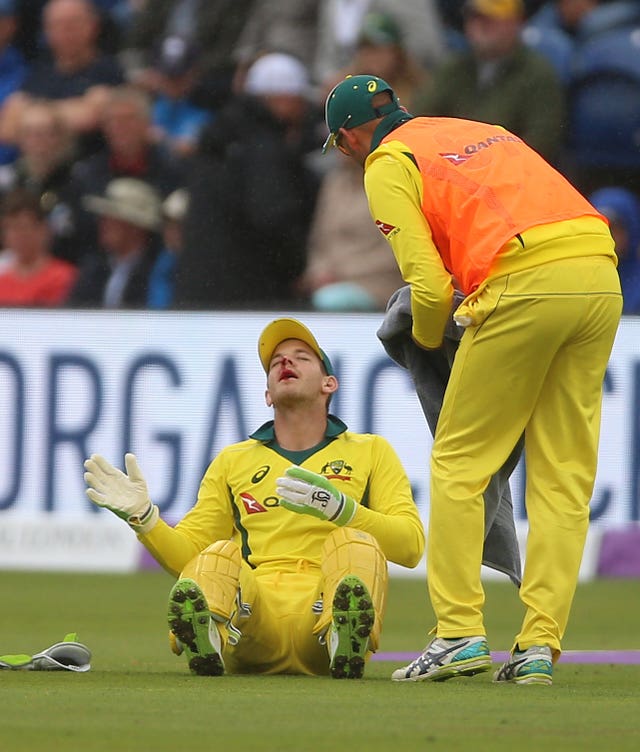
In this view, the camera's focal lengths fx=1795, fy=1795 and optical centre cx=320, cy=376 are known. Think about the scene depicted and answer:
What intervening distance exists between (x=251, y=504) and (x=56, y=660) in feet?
2.75

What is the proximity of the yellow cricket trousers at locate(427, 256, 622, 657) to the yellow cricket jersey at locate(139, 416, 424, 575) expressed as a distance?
1.00ft

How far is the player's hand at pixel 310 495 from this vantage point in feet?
18.4

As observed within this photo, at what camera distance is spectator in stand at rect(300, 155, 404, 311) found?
12.0 m

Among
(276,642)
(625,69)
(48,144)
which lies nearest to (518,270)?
(276,642)

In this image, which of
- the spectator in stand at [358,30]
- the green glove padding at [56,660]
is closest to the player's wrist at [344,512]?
the green glove padding at [56,660]

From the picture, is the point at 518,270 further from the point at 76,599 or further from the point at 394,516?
the point at 76,599

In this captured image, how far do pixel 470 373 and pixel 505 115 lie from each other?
641 centimetres

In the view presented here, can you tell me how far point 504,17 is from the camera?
12.0 m

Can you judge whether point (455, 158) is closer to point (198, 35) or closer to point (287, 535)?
point (287, 535)

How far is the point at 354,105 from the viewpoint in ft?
19.5

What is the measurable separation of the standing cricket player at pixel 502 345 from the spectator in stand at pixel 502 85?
20.0 ft

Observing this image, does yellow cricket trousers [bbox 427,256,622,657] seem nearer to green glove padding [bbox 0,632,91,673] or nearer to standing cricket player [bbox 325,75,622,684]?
standing cricket player [bbox 325,75,622,684]

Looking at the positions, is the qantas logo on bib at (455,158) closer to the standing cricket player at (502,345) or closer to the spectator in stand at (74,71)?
the standing cricket player at (502,345)

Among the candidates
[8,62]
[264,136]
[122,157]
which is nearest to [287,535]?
[264,136]
